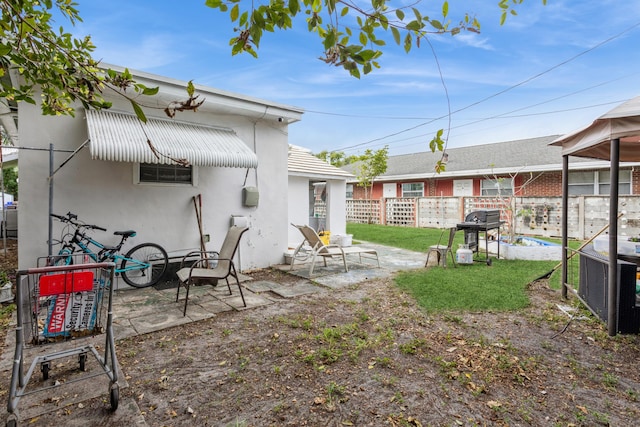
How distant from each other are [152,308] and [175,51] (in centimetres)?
682

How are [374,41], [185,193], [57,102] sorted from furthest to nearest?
[185,193] → [57,102] → [374,41]

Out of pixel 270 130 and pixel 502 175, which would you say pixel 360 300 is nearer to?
pixel 270 130

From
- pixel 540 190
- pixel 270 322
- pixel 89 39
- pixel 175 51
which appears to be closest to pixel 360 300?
pixel 270 322

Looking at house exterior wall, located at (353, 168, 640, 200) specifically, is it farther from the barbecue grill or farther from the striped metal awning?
the striped metal awning

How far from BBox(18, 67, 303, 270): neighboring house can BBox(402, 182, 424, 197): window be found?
17138 mm

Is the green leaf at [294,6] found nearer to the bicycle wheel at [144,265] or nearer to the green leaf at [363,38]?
the green leaf at [363,38]

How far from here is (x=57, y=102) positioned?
12.6ft

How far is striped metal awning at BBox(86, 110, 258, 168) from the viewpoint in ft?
18.1

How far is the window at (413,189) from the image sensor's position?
24.0 metres

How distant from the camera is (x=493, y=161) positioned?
2098 centimetres

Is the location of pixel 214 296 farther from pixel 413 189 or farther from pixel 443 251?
pixel 413 189

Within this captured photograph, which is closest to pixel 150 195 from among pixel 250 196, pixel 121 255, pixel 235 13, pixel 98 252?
pixel 121 255

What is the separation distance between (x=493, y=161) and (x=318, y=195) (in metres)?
12.7

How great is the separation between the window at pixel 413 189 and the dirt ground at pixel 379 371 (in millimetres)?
19265
